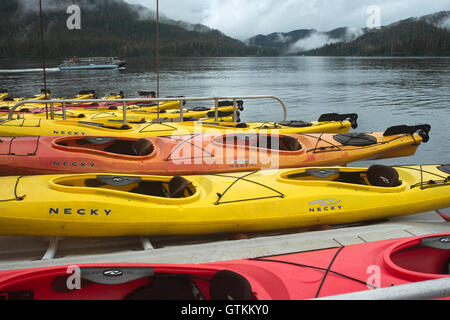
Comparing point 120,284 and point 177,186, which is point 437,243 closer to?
point 120,284

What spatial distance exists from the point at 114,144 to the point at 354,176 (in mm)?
4294

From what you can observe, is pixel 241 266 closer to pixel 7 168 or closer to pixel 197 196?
pixel 197 196

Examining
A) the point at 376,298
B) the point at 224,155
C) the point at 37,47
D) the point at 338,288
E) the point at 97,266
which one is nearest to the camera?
the point at 376,298

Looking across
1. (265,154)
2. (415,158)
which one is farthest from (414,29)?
(265,154)

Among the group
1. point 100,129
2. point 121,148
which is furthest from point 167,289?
point 100,129

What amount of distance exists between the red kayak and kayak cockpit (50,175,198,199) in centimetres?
193

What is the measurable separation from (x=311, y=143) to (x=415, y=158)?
20.1 feet

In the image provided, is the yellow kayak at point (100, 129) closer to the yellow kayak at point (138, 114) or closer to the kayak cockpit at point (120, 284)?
the yellow kayak at point (138, 114)

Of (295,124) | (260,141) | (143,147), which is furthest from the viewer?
(295,124)

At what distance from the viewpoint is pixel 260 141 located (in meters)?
7.59

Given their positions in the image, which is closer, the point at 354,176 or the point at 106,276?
the point at 106,276

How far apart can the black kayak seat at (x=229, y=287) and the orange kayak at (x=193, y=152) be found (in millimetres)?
4054

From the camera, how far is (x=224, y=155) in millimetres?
6848

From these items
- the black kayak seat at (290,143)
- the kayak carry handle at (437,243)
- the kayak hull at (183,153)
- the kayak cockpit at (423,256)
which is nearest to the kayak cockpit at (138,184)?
the kayak hull at (183,153)
